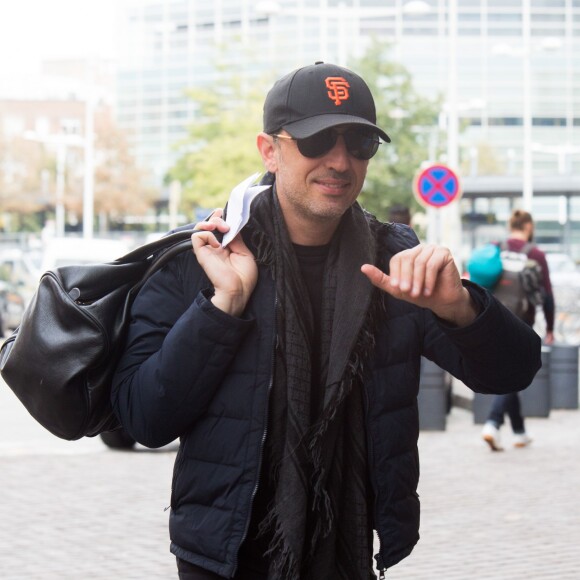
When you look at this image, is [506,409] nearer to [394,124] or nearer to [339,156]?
[339,156]

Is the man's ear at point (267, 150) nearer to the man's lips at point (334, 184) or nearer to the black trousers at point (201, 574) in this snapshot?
the man's lips at point (334, 184)

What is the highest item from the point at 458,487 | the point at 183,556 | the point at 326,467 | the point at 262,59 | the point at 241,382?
the point at 262,59

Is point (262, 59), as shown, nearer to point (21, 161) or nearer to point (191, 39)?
point (21, 161)

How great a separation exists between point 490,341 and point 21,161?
2869 inches

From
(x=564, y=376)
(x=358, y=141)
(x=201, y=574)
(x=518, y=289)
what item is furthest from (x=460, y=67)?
(x=201, y=574)

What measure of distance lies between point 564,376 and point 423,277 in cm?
1223

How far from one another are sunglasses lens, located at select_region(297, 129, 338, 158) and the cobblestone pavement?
2692mm

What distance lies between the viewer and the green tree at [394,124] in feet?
134

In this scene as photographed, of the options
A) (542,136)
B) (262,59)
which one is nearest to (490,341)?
(262,59)

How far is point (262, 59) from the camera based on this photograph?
4766 centimetres

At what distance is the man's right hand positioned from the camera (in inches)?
115

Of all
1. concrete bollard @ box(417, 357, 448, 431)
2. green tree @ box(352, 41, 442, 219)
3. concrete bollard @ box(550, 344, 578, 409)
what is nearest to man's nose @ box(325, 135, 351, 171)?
concrete bollard @ box(417, 357, 448, 431)

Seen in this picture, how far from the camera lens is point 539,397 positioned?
13703 mm

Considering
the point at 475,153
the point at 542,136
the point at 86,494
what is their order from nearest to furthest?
the point at 86,494
the point at 475,153
the point at 542,136
